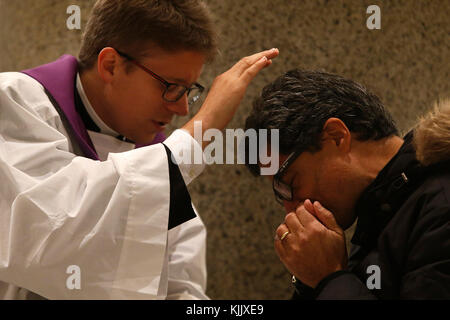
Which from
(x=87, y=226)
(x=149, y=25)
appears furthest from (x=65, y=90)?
(x=87, y=226)

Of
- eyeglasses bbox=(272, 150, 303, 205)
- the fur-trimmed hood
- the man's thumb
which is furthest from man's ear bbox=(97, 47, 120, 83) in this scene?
the fur-trimmed hood

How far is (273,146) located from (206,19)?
1.49 ft

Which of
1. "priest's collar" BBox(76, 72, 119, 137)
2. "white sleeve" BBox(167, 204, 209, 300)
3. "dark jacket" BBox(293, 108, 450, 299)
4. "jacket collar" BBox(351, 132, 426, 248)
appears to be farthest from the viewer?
"white sleeve" BBox(167, 204, 209, 300)

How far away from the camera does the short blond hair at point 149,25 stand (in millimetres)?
1642

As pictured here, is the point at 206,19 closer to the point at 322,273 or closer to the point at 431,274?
the point at 322,273

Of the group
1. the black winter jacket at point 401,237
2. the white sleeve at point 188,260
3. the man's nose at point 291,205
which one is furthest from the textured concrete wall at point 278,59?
the white sleeve at point 188,260

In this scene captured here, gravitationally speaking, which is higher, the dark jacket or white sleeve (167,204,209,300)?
the dark jacket

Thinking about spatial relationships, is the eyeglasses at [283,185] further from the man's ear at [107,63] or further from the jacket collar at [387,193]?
the man's ear at [107,63]

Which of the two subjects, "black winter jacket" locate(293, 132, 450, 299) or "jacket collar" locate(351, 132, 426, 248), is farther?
"jacket collar" locate(351, 132, 426, 248)

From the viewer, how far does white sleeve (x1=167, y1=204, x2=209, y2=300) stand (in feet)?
6.62

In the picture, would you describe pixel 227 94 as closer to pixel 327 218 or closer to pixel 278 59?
pixel 278 59

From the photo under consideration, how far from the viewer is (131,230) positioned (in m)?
1.41

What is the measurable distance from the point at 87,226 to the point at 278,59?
2.09ft

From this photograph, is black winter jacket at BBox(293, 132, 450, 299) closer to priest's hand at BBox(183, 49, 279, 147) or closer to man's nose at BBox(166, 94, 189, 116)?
priest's hand at BBox(183, 49, 279, 147)
